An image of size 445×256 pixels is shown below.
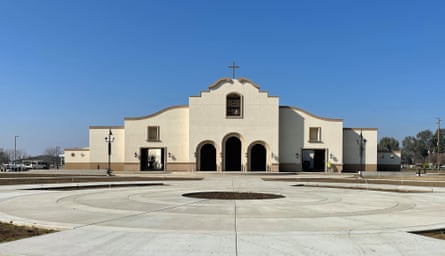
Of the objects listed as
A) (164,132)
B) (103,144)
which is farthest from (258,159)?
(103,144)

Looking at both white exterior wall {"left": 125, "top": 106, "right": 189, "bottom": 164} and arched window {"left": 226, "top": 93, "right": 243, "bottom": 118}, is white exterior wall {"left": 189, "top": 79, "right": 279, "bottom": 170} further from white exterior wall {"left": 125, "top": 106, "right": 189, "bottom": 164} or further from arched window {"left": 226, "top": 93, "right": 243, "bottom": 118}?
white exterior wall {"left": 125, "top": 106, "right": 189, "bottom": 164}

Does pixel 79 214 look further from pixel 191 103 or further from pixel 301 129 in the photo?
pixel 301 129

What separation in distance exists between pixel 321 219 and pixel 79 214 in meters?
7.78

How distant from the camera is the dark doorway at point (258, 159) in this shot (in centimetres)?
6006

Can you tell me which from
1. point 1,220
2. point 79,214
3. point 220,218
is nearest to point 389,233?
point 220,218

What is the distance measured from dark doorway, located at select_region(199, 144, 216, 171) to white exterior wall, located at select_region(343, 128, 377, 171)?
66.7 feet

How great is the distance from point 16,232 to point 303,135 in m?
52.4

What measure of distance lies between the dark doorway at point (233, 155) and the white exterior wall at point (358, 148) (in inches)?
651

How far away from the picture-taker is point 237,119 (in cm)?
5762

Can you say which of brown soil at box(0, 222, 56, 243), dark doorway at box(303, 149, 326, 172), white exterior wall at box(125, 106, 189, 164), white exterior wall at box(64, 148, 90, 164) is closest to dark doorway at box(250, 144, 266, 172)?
dark doorway at box(303, 149, 326, 172)

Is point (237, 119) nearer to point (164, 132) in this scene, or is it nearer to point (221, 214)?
point (164, 132)

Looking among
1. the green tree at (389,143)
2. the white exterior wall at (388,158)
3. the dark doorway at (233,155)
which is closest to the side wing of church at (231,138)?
the dark doorway at (233,155)

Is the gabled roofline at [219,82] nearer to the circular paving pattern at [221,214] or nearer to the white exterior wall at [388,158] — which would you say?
the white exterior wall at [388,158]

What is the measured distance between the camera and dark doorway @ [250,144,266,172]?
60.1 meters
